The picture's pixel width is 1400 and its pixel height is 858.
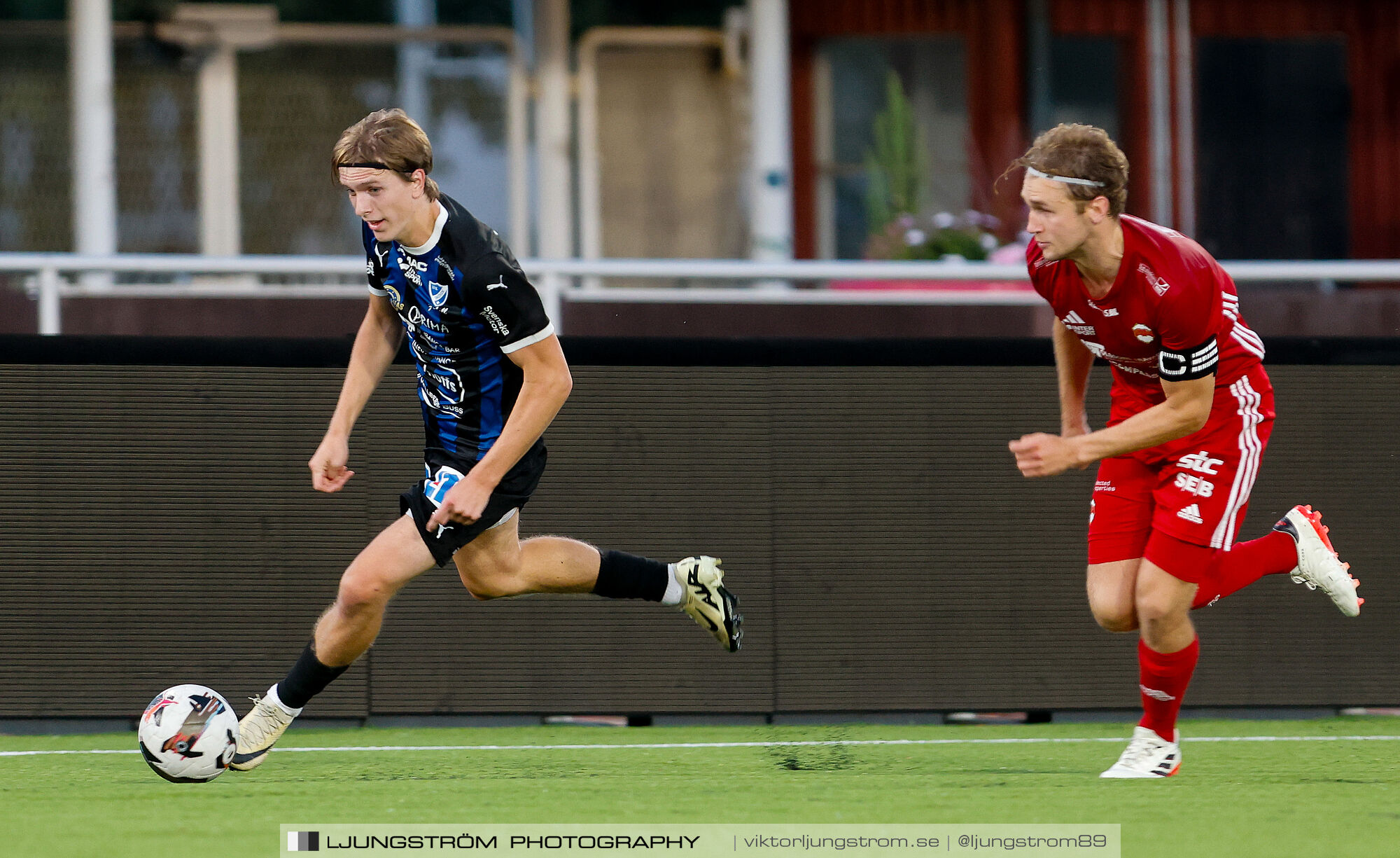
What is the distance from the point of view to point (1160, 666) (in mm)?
4871

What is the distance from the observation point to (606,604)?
6.29 metres

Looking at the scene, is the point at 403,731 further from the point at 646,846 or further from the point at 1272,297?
the point at 1272,297

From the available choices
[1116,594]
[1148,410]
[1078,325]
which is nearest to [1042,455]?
[1148,410]

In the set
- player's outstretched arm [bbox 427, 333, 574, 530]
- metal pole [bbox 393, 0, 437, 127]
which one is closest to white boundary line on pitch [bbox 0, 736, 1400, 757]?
player's outstretched arm [bbox 427, 333, 574, 530]

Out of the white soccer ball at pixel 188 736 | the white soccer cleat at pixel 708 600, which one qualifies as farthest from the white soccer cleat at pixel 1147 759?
the white soccer ball at pixel 188 736

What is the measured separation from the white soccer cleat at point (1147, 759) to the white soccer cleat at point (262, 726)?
2346mm

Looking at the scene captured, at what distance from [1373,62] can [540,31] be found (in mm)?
5751

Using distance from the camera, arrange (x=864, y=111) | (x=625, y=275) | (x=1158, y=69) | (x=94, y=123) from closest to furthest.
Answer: (x=625, y=275)
(x=94, y=123)
(x=1158, y=69)
(x=864, y=111)

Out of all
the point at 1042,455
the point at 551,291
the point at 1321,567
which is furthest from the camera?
the point at 551,291

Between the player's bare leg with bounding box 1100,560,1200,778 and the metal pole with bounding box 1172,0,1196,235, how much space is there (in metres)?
7.08

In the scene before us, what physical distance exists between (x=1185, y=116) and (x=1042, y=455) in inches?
321

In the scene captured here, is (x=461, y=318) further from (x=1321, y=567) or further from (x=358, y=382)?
(x=1321, y=567)

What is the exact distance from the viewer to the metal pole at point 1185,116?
11.5m

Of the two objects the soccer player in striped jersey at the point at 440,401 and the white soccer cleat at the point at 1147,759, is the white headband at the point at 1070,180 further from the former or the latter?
the white soccer cleat at the point at 1147,759
